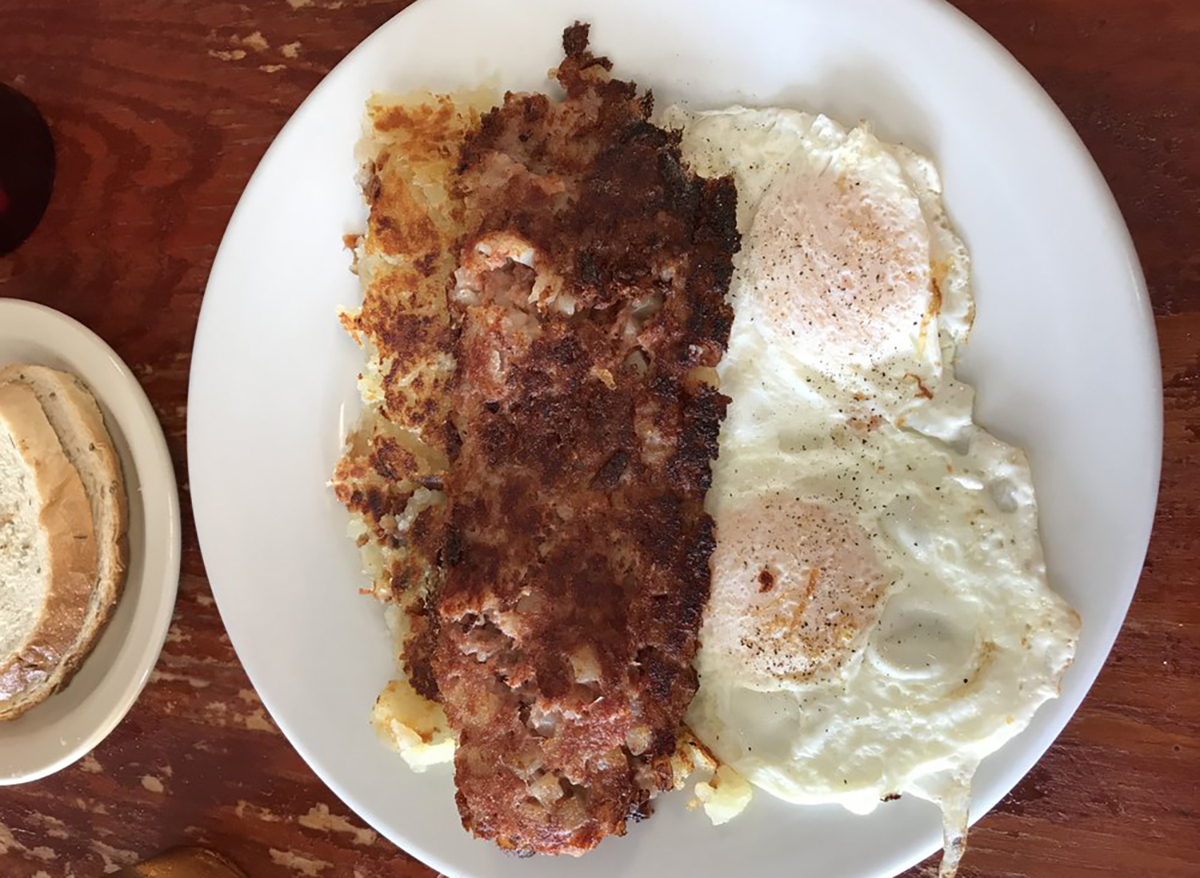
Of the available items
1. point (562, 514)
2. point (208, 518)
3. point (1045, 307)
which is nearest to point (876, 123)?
point (1045, 307)

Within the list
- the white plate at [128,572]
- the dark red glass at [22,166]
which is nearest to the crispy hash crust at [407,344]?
the white plate at [128,572]

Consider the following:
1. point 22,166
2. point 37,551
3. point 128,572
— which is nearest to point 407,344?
point 128,572

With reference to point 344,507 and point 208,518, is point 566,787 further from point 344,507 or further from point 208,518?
point 208,518

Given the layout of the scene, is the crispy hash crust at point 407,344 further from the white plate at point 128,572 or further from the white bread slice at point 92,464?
the white bread slice at point 92,464

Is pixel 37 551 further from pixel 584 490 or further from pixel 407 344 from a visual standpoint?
pixel 584 490

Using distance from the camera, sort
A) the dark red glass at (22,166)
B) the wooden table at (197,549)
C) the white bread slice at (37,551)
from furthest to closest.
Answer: the dark red glass at (22,166) → the white bread slice at (37,551) → the wooden table at (197,549)

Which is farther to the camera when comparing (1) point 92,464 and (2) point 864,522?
(1) point 92,464

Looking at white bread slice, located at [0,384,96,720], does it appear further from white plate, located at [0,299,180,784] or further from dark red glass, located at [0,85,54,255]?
dark red glass, located at [0,85,54,255]
